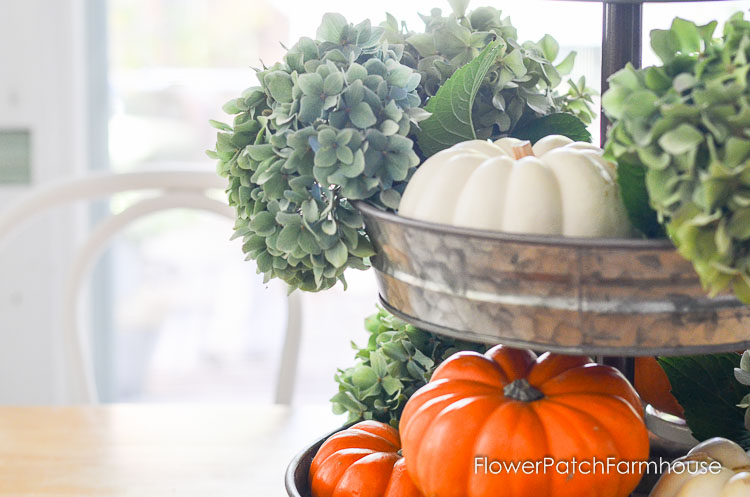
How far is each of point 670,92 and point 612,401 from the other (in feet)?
0.54

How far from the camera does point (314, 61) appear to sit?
0.40 metres

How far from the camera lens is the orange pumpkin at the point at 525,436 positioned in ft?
1.22

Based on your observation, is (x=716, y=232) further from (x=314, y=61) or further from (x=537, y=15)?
(x=537, y=15)

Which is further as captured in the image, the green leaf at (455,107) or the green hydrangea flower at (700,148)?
the green leaf at (455,107)

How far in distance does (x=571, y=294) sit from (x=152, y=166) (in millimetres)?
1527

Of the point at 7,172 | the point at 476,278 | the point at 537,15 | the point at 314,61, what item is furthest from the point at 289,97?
the point at 7,172

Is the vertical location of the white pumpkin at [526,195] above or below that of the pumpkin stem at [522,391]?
above

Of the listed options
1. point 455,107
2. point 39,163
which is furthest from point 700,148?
point 39,163

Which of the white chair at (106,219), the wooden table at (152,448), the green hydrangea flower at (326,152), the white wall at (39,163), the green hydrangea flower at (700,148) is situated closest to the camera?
the green hydrangea flower at (700,148)

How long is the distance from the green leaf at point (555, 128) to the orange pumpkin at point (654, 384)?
14 cm

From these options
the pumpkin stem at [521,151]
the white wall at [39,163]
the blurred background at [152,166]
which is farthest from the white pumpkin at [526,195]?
the white wall at [39,163]

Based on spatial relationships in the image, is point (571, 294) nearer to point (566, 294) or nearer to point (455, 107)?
point (566, 294)

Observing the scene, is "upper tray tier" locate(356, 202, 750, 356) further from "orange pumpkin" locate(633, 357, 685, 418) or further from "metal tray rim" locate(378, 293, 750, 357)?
"orange pumpkin" locate(633, 357, 685, 418)

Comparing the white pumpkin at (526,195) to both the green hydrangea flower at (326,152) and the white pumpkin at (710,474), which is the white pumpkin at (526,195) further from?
the white pumpkin at (710,474)
